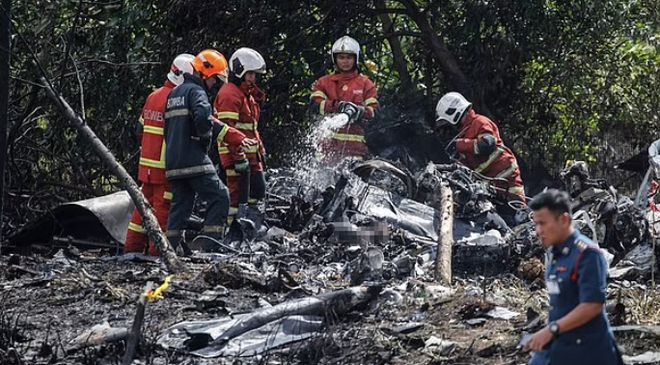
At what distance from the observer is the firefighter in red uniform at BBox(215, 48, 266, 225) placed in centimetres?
1140

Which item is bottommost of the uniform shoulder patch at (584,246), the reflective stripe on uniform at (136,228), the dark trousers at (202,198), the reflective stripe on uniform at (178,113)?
the reflective stripe on uniform at (136,228)

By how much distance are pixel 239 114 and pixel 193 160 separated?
4.19 feet

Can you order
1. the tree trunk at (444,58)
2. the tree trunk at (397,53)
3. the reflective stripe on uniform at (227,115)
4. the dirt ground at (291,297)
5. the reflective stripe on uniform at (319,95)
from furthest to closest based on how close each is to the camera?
1. the tree trunk at (397,53)
2. the tree trunk at (444,58)
3. the reflective stripe on uniform at (319,95)
4. the reflective stripe on uniform at (227,115)
5. the dirt ground at (291,297)

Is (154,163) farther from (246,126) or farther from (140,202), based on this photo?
(246,126)

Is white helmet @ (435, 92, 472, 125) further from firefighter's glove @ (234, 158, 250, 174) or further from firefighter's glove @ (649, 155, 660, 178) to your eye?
firefighter's glove @ (649, 155, 660, 178)

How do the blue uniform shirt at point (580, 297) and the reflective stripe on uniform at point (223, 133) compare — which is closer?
the blue uniform shirt at point (580, 297)

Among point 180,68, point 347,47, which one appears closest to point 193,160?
point 180,68

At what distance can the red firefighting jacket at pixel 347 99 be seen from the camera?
492 inches

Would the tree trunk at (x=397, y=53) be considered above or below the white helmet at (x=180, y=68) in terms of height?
above

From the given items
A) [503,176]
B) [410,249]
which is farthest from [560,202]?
[503,176]

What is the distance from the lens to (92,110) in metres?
14.1

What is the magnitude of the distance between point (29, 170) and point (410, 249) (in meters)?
5.18

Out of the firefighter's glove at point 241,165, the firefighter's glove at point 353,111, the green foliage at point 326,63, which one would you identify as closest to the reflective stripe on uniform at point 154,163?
→ the firefighter's glove at point 241,165

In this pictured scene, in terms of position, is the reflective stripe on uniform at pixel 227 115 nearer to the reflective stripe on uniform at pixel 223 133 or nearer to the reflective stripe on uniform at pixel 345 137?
the reflective stripe on uniform at pixel 223 133
